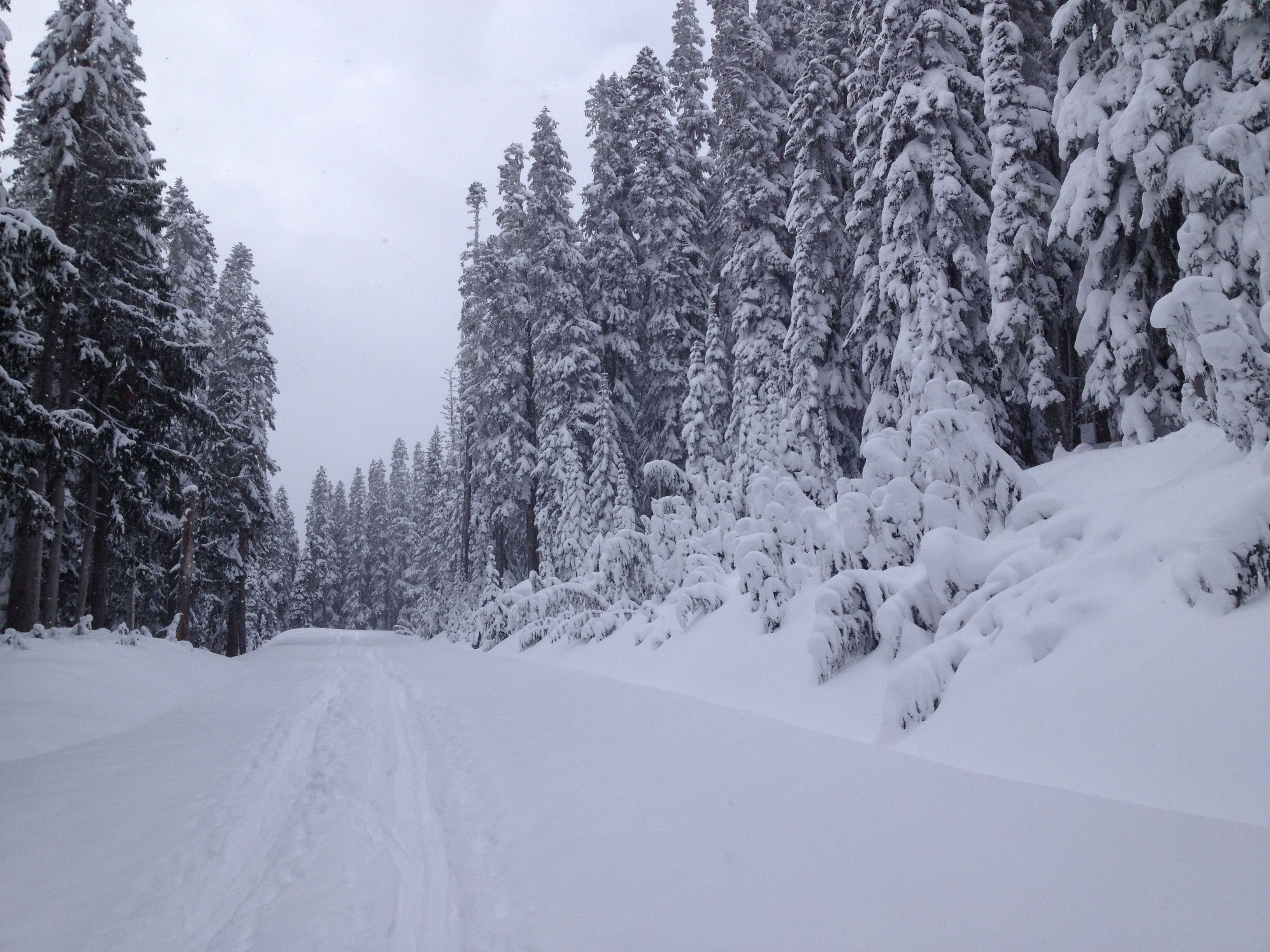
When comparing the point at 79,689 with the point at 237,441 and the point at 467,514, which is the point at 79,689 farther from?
the point at 467,514

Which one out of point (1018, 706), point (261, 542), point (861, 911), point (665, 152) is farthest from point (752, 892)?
point (261, 542)

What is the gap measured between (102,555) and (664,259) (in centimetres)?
1947

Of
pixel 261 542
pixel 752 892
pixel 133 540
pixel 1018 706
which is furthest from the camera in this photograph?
pixel 261 542

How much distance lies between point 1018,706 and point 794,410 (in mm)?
14174

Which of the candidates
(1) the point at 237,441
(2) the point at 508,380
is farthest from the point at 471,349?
(1) the point at 237,441

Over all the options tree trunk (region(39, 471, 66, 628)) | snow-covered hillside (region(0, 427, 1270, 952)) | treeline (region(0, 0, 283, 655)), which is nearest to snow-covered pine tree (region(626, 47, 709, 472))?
treeline (region(0, 0, 283, 655))

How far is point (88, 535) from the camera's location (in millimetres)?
16516

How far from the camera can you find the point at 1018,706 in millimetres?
4031

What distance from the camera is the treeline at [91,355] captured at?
10.9m

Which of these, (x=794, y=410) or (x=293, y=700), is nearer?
(x=293, y=700)

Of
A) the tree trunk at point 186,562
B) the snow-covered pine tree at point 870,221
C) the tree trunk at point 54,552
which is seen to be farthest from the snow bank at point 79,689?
the snow-covered pine tree at point 870,221

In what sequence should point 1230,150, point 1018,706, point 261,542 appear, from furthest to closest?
point 261,542 < point 1230,150 < point 1018,706

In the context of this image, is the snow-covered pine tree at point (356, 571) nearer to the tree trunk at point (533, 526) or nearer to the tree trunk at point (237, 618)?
the tree trunk at point (237, 618)

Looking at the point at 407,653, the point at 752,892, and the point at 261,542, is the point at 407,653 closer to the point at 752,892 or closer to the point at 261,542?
the point at 261,542
